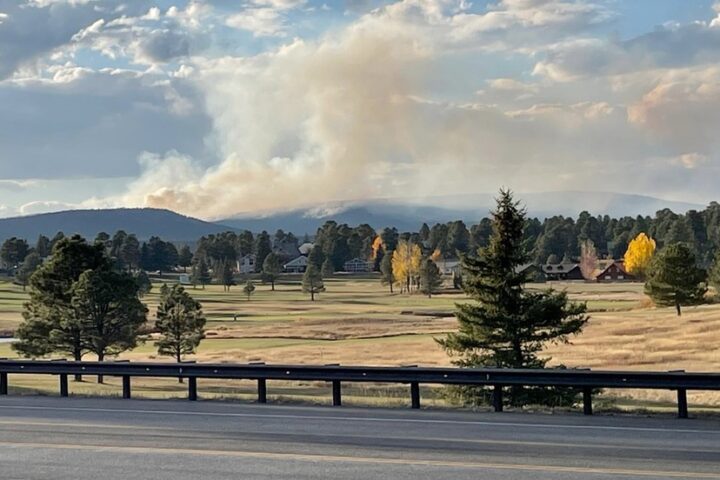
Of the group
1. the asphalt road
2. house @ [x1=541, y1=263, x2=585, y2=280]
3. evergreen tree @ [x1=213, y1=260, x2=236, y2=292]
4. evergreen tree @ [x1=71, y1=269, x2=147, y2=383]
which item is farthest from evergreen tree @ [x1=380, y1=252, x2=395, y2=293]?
the asphalt road

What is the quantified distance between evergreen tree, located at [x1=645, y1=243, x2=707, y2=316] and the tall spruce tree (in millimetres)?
43981

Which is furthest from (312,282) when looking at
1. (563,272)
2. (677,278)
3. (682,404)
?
(682,404)

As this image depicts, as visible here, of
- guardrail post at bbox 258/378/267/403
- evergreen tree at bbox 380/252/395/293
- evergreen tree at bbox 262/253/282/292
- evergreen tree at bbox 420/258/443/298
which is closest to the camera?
guardrail post at bbox 258/378/267/403

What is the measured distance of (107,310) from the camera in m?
48.7

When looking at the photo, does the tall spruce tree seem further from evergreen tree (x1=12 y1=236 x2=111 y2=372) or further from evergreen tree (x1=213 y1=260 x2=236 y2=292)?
evergreen tree (x1=213 y1=260 x2=236 y2=292)

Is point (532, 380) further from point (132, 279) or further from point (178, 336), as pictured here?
point (178, 336)

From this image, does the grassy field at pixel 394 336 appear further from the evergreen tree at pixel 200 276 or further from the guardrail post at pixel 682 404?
the evergreen tree at pixel 200 276

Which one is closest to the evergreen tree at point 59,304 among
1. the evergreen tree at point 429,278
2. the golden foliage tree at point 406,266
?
the evergreen tree at point 429,278

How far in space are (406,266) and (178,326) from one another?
9837 centimetres

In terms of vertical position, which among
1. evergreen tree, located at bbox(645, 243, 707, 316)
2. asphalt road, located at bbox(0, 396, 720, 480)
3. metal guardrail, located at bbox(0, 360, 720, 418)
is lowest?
asphalt road, located at bbox(0, 396, 720, 480)

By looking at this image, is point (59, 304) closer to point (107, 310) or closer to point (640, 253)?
point (107, 310)

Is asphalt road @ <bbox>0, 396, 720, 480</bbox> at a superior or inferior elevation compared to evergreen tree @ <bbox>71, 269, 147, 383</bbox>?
inferior

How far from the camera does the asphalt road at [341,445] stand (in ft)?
35.9

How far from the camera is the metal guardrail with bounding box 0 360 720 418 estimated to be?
50.7ft
